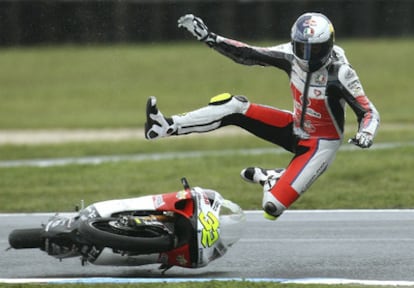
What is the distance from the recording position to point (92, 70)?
39000 mm

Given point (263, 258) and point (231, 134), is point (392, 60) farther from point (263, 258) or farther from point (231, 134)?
point (263, 258)

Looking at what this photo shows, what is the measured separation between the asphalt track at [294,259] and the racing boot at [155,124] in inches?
48.1

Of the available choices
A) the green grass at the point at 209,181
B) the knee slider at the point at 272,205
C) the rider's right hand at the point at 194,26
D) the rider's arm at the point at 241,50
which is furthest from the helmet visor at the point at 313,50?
the green grass at the point at 209,181

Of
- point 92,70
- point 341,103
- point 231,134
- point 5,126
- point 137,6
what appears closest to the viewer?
point 341,103

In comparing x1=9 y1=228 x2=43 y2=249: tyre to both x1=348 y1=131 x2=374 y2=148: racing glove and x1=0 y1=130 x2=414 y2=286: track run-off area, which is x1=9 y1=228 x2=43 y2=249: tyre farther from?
x1=348 y1=131 x2=374 y2=148: racing glove

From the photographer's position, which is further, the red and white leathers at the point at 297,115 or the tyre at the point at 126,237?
the red and white leathers at the point at 297,115

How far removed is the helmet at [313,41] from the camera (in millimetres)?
8383

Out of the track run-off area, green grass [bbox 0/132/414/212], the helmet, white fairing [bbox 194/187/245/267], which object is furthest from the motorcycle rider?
green grass [bbox 0/132/414/212]

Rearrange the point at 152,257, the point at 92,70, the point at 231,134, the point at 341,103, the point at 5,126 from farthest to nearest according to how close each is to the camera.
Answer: the point at 92,70
the point at 5,126
the point at 231,134
the point at 341,103
the point at 152,257

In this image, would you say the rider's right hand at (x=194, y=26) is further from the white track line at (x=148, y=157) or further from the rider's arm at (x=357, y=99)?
the white track line at (x=148, y=157)

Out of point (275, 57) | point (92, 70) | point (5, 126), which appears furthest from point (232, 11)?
point (275, 57)

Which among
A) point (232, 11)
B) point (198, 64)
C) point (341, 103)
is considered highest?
point (341, 103)

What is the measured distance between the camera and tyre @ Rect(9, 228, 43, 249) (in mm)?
8164

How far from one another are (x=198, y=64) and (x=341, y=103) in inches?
1237
